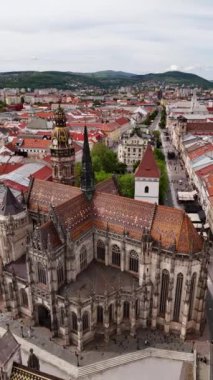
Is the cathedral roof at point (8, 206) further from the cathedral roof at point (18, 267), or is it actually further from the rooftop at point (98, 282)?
the rooftop at point (98, 282)

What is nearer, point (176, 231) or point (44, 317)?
point (176, 231)

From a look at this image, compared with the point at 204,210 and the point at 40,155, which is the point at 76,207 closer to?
the point at 204,210

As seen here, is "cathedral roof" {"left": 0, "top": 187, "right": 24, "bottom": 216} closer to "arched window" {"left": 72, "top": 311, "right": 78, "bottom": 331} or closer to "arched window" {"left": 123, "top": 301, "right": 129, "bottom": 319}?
"arched window" {"left": 72, "top": 311, "right": 78, "bottom": 331}

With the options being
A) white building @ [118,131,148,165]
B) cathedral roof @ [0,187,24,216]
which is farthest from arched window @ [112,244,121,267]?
white building @ [118,131,148,165]

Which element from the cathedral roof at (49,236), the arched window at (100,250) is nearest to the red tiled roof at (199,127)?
the arched window at (100,250)

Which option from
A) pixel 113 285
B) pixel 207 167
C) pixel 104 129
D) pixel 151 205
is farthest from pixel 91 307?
pixel 104 129

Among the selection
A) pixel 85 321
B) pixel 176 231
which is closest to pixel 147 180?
pixel 176 231

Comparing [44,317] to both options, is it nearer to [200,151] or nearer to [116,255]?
[116,255]
